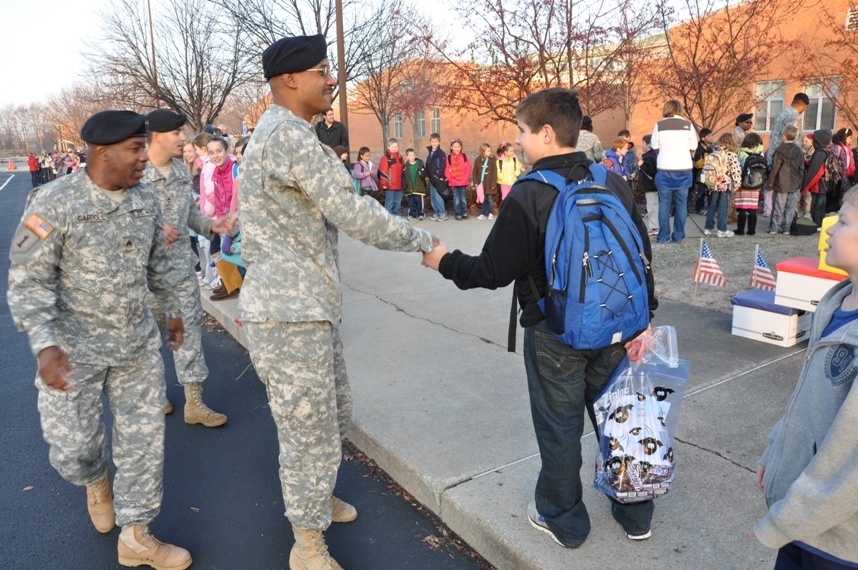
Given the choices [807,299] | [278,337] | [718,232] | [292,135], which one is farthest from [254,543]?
[718,232]

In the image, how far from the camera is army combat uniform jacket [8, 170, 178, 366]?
2853 millimetres

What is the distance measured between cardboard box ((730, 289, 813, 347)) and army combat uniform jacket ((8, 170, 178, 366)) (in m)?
4.44

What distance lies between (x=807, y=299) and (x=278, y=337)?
424 centimetres

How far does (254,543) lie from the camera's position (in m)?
3.34

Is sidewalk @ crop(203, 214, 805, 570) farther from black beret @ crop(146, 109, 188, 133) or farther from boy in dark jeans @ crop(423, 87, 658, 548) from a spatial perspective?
black beret @ crop(146, 109, 188, 133)

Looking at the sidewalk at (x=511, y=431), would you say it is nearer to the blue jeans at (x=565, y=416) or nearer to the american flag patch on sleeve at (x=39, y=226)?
the blue jeans at (x=565, y=416)

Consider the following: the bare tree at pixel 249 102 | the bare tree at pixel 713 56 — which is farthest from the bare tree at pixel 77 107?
the bare tree at pixel 713 56

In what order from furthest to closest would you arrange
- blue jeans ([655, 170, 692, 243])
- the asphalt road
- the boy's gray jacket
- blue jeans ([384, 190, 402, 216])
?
1. blue jeans ([384, 190, 402, 216])
2. blue jeans ([655, 170, 692, 243])
3. the asphalt road
4. the boy's gray jacket

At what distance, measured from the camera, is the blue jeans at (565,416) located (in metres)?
2.72

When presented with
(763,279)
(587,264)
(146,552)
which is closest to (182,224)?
(146,552)

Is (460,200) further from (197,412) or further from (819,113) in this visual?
(819,113)

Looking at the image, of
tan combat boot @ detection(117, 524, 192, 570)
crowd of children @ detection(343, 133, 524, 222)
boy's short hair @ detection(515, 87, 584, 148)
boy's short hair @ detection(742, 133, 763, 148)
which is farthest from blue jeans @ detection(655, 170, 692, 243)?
tan combat boot @ detection(117, 524, 192, 570)

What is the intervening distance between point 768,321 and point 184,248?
4.43m

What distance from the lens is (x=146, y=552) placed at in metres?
3.13
